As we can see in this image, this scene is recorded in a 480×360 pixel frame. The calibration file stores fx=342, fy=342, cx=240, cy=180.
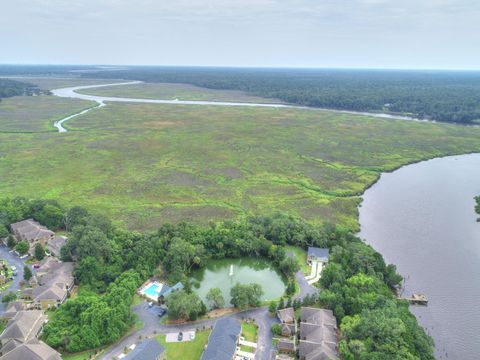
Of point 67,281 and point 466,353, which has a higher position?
point 67,281

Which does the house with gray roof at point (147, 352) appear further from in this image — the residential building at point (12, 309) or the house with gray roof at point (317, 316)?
the residential building at point (12, 309)

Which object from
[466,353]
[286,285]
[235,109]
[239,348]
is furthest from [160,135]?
[466,353]

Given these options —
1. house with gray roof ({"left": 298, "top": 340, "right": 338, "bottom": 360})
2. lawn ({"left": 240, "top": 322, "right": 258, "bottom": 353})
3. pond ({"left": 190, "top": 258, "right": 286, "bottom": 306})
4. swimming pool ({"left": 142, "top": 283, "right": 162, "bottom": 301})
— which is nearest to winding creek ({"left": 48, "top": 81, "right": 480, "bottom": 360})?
house with gray roof ({"left": 298, "top": 340, "right": 338, "bottom": 360})

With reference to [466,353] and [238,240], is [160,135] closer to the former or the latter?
[238,240]

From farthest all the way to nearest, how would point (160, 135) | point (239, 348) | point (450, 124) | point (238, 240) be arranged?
point (450, 124) → point (160, 135) → point (238, 240) → point (239, 348)

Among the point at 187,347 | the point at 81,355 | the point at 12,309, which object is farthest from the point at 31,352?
the point at 187,347

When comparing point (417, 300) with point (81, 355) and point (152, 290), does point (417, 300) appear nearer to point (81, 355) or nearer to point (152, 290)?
point (152, 290)

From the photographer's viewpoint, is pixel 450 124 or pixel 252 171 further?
pixel 450 124
